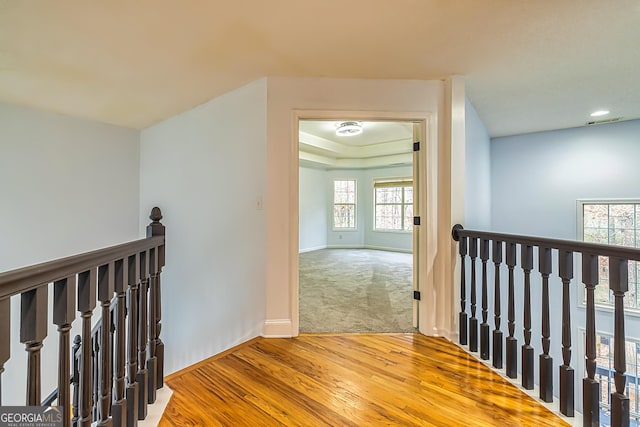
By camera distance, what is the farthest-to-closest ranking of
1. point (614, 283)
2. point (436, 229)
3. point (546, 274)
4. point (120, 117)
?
point (120, 117) → point (436, 229) → point (546, 274) → point (614, 283)

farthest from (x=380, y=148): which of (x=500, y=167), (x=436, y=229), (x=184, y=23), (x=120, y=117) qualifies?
(x=184, y=23)

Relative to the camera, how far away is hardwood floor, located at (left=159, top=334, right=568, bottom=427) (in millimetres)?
1540

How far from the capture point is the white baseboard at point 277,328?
2504 millimetres

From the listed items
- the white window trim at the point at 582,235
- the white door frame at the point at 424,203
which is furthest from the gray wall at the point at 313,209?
the white window trim at the point at 582,235

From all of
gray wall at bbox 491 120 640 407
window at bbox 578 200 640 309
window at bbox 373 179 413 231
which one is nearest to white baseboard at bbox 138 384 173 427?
gray wall at bbox 491 120 640 407

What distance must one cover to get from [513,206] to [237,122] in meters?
4.38

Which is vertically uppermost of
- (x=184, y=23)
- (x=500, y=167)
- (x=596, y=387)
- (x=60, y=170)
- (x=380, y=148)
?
(x=380, y=148)

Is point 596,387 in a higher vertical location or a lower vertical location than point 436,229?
lower

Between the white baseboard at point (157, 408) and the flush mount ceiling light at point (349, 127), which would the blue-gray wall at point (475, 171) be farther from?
the white baseboard at point (157, 408)

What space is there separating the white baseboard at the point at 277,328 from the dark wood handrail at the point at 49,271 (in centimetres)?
150

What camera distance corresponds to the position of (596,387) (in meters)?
1.45

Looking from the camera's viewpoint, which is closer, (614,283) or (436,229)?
(614,283)

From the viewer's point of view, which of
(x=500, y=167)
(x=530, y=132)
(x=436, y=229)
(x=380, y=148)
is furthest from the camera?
(x=380, y=148)

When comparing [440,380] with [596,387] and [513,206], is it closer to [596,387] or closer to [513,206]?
[596,387]
